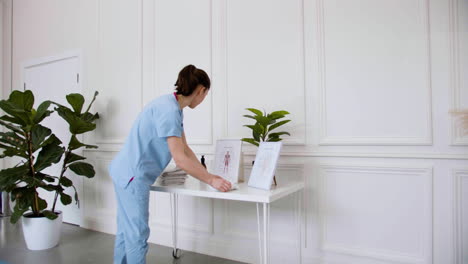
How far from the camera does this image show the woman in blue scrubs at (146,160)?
1849mm

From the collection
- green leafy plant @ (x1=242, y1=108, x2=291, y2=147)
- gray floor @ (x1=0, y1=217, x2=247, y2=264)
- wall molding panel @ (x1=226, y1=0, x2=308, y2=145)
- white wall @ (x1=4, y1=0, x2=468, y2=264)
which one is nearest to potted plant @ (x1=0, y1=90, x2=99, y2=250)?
gray floor @ (x1=0, y1=217, x2=247, y2=264)

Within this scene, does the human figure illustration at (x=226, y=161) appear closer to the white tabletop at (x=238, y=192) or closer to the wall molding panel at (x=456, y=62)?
the white tabletop at (x=238, y=192)

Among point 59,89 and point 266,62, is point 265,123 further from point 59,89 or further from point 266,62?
point 59,89

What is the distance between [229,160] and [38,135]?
6.01 ft

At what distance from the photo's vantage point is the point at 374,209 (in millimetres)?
2141

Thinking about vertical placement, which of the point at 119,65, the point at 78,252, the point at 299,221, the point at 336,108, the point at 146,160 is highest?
the point at 119,65

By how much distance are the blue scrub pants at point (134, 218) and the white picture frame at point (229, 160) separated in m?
0.53

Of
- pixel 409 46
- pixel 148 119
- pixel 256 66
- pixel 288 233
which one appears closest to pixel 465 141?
pixel 409 46

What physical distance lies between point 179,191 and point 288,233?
0.95 m

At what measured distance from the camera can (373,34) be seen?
214cm

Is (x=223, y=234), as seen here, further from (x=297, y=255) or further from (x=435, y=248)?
(x=435, y=248)

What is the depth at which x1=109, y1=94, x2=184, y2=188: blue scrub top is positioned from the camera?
1.85 m

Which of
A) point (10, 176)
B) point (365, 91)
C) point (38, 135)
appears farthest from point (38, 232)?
point (365, 91)

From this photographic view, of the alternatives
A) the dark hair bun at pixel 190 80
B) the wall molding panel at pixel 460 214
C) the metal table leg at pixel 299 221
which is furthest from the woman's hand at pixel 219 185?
the wall molding panel at pixel 460 214
